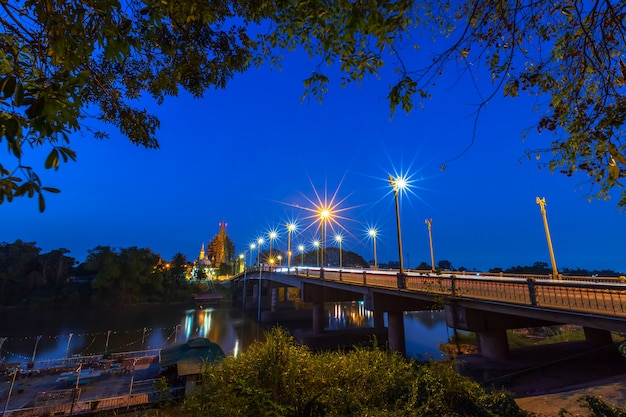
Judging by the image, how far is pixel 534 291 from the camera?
10719 mm

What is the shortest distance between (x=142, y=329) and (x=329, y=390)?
48139 mm

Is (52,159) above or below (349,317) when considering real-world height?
below

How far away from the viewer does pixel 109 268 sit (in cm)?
7044

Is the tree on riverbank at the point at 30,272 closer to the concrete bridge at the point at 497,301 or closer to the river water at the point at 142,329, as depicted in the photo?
the river water at the point at 142,329

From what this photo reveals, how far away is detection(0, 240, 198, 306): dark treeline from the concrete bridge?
6189 centimetres

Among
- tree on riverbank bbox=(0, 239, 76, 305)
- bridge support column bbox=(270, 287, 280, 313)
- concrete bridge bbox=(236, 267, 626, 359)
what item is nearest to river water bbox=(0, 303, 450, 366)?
bridge support column bbox=(270, 287, 280, 313)

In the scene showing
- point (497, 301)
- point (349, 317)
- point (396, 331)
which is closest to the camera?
point (497, 301)

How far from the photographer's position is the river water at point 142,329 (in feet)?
110

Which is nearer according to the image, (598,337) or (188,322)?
(598,337)

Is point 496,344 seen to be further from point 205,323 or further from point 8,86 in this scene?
point 205,323

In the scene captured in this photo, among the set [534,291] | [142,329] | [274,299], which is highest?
[274,299]

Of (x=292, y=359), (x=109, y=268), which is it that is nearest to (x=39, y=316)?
(x=109, y=268)

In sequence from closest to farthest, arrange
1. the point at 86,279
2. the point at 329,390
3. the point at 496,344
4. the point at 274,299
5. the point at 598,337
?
the point at 329,390 → the point at 496,344 → the point at 598,337 → the point at 274,299 → the point at 86,279

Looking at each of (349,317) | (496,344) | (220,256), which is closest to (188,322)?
(349,317)
